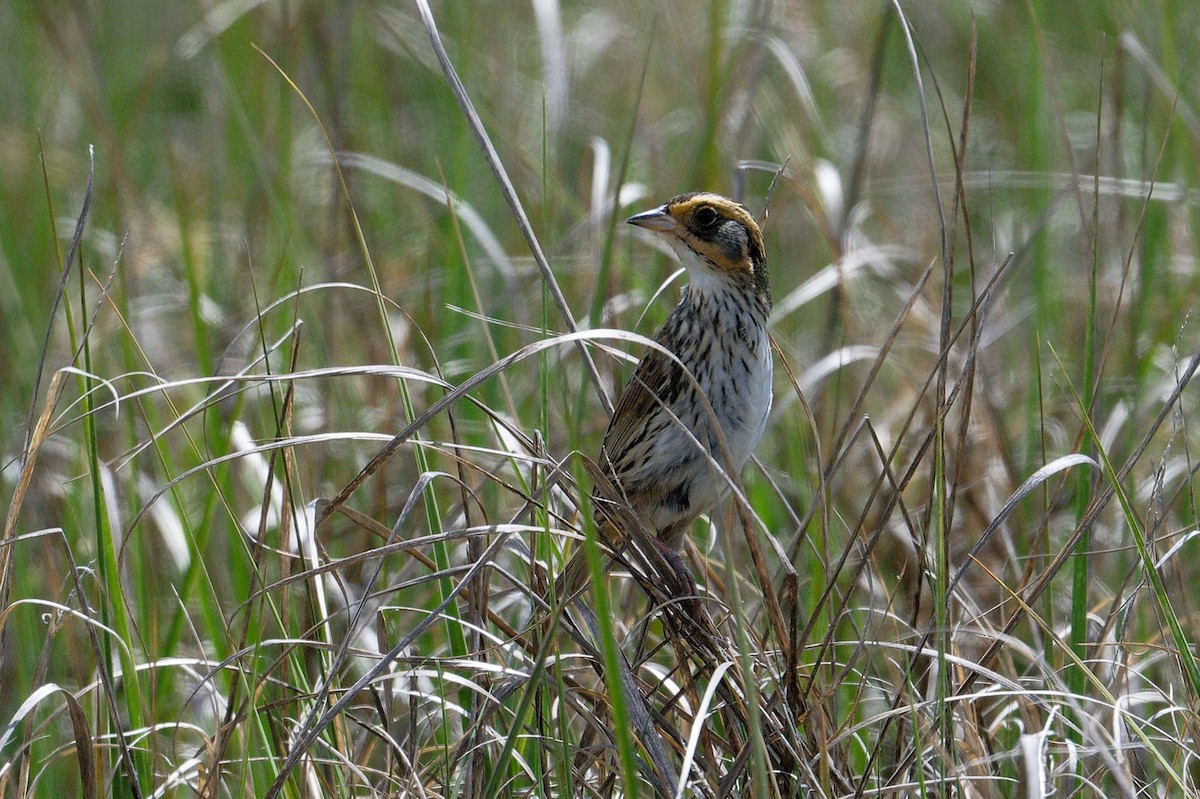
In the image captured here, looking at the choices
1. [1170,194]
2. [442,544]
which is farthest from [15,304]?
[1170,194]

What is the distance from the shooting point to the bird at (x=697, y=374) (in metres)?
3.16

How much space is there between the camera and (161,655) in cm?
309

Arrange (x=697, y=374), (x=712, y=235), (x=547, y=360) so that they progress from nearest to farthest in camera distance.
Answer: (x=547, y=360) < (x=697, y=374) < (x=712, y=235)

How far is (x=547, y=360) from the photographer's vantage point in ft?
8.73

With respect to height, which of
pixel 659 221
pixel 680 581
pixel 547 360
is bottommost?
pixel 680 581

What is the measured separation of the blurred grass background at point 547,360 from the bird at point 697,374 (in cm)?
20

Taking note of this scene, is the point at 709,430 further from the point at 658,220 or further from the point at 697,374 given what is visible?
the point at 658,220

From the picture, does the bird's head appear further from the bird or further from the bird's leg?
the bird's leg

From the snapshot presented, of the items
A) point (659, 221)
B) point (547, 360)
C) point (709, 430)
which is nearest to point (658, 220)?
point (659, 221)

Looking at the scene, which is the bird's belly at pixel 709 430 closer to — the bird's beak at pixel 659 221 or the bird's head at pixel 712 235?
the bird's head at pixel 712 235

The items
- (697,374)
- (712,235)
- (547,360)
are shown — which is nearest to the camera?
(547,360)

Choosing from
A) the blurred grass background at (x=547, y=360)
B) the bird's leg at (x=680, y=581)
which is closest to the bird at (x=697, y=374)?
the blurred grass background at (x=547, y=360)

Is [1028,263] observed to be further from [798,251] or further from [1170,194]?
[1170,194]

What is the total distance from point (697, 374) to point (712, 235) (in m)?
0.36
